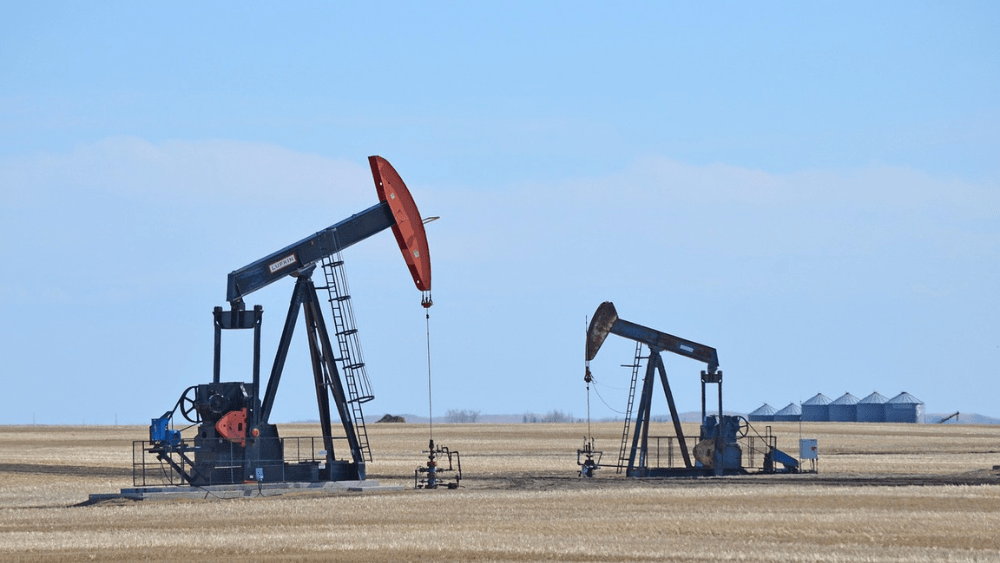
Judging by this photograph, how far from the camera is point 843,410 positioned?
122625 mm

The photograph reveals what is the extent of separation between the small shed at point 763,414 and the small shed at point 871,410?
23.8ft

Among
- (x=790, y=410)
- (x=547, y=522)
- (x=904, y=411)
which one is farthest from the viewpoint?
(x=790, y=410)

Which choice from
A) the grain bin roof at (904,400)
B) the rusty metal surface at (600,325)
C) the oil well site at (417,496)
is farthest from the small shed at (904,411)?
the rusty metal surface at (600,325)

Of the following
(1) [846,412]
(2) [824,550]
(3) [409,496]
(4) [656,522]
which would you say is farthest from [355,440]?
(1) [846,412]

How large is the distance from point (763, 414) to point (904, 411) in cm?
1399

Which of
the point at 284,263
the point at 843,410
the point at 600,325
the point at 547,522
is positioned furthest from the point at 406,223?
the point at 843,410

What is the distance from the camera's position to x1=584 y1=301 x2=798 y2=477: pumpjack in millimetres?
32125

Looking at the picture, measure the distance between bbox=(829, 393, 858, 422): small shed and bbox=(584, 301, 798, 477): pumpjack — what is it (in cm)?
9184

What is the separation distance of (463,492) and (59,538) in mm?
9878

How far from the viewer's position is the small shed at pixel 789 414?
124m

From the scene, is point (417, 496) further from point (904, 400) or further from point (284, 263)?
point (904, 400)

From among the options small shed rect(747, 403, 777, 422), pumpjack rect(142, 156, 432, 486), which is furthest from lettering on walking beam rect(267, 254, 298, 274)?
small shed rect(747, 403, 777, 422)

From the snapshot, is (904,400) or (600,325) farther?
(904,400)

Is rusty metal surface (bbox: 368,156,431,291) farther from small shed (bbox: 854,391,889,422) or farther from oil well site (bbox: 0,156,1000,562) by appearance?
small shed (bbox: 854,391,889,422)
